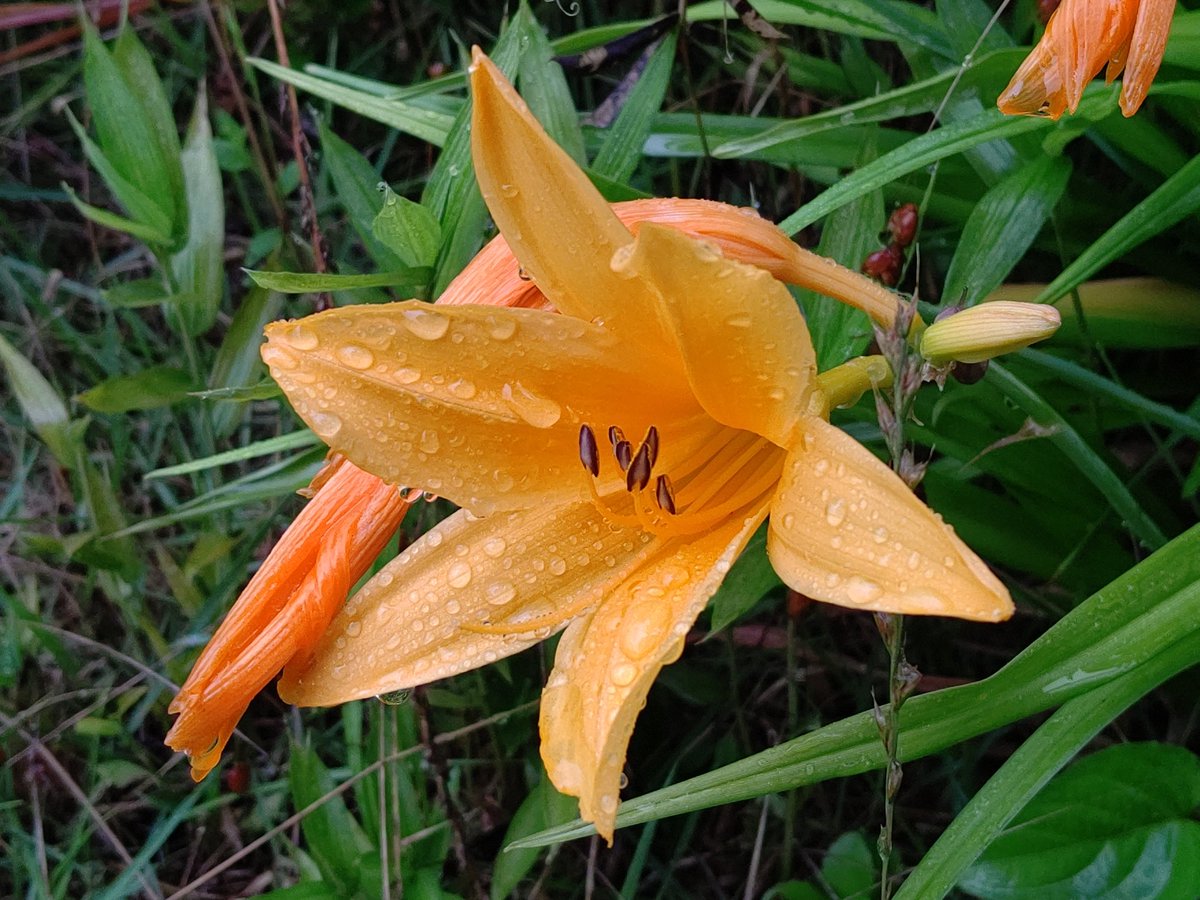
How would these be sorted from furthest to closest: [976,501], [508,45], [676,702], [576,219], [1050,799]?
[676,702] < [976,501] < [508,45] < [1050,799] < [576,219]

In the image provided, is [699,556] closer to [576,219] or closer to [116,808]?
[576,219]

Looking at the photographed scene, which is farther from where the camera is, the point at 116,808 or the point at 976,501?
the point at 116,808

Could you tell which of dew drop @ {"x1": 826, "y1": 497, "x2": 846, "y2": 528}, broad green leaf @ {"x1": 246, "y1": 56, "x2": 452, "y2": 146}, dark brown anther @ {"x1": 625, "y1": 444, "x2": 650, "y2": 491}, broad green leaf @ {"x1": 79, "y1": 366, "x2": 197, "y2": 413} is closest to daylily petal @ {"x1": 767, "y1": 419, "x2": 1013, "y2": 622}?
dew drop @ {"x1": 826, "y1": 497, "x2": 846, "y2": 528}

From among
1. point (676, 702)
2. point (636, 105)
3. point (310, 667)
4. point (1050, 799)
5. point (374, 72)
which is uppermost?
point (636, 105)

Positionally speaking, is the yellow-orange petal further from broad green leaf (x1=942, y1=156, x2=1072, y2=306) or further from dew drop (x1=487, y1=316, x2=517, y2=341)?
broad green leaf (x1=942, y1=156, x2=1072, y2=306)

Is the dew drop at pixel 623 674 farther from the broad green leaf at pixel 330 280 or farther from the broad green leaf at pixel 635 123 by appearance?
the broad green leaf at pixel 635 123

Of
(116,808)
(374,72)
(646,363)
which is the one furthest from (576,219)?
(374,72)
